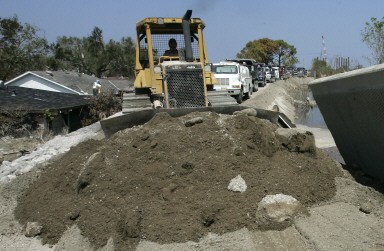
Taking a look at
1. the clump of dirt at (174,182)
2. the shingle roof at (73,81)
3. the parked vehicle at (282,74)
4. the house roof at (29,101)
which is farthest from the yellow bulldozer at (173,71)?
the parked vehicle at (282,74)

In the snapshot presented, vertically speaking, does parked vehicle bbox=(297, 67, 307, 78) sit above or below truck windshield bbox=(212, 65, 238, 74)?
below

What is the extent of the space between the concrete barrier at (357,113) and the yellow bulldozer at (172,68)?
2926mm

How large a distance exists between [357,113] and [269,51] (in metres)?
71.8

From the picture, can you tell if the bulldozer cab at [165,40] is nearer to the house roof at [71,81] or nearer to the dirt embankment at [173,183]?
the dirt embankment at [173,183]

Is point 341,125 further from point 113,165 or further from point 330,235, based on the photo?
point 113,165

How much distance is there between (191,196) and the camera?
579 cm

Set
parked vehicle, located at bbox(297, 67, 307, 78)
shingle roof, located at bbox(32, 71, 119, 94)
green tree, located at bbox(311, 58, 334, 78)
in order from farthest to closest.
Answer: parked vehicle, located at bbox(297, 67, 307, 78) → green tree, located at bbox(311, 58, 334, 78) → shingle roof, located at bbox(32, 71, 119, 94)

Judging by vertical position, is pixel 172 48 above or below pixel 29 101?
above

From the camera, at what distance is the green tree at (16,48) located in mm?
39438

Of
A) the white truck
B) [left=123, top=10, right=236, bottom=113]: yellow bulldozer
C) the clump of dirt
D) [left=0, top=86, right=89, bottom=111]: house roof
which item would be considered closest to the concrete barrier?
the clump of dirt

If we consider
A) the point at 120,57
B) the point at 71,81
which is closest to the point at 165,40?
the point at 71,81

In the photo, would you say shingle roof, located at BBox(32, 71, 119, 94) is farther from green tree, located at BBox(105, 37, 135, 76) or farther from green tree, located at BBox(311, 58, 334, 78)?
green tree, located at BBox(311, 58, 334, 78)

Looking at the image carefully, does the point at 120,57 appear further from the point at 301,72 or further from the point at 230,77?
the point at 230,77

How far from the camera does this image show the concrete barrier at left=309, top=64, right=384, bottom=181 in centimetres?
590
